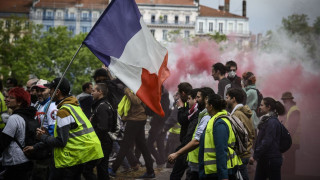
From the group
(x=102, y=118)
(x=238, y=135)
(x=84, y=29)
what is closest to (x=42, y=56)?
(x=84, y=29)

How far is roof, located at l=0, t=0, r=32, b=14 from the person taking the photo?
82.4 metres

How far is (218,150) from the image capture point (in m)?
5.44

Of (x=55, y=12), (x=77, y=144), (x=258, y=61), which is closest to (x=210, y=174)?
(x=77, y=144)

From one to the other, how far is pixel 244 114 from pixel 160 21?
79247 millimetres

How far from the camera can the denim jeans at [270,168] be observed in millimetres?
7387

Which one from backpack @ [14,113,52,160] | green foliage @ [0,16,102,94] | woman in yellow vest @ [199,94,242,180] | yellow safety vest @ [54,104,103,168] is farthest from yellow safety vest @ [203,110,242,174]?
green foliage @ [0,16,102,94]

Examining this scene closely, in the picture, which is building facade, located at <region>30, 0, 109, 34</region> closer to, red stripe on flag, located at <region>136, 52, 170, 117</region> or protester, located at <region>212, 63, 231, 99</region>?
protester, located at <region>212, 63, 231, 99</region>

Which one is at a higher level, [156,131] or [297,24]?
[297,24]

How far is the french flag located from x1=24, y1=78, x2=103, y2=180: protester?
70cm

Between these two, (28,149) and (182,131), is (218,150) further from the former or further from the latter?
(28,149)

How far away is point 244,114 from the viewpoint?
24.0 ft

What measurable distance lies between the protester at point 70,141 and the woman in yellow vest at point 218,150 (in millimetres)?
1411

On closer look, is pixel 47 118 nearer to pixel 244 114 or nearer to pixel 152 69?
pixel 152 69

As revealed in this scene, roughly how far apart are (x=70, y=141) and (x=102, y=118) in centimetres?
184
